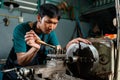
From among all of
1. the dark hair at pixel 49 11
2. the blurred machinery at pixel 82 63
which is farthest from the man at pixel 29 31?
the blurred machinery at pixel 82 63

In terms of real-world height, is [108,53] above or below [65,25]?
below

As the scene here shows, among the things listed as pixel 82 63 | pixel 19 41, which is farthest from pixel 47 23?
pixel 82 63

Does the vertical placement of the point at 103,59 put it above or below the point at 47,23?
below

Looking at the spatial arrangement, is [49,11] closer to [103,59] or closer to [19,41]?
[19,41]

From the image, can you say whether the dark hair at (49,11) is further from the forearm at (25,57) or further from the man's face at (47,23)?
the forearm at (25,57)

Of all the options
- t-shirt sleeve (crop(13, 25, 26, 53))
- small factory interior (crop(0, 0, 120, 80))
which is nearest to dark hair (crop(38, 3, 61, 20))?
small factory interior (crop(0, 0, 120, 80))

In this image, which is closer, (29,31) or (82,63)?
(82,63)

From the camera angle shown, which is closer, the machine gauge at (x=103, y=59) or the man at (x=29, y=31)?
the machine gauge at (x=103, y=59)

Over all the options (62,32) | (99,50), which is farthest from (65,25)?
(99,50)

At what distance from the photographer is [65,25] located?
392cm

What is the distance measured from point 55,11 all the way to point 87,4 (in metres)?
3.42

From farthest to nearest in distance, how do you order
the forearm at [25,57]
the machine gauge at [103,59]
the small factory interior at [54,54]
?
the forearm at [25,57]
the machine gauge at [103,59]
the small factory interior at [54,54]

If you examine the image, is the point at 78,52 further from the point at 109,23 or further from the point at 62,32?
the point at 109,23

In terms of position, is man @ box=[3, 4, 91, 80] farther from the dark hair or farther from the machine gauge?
the machine gauge
